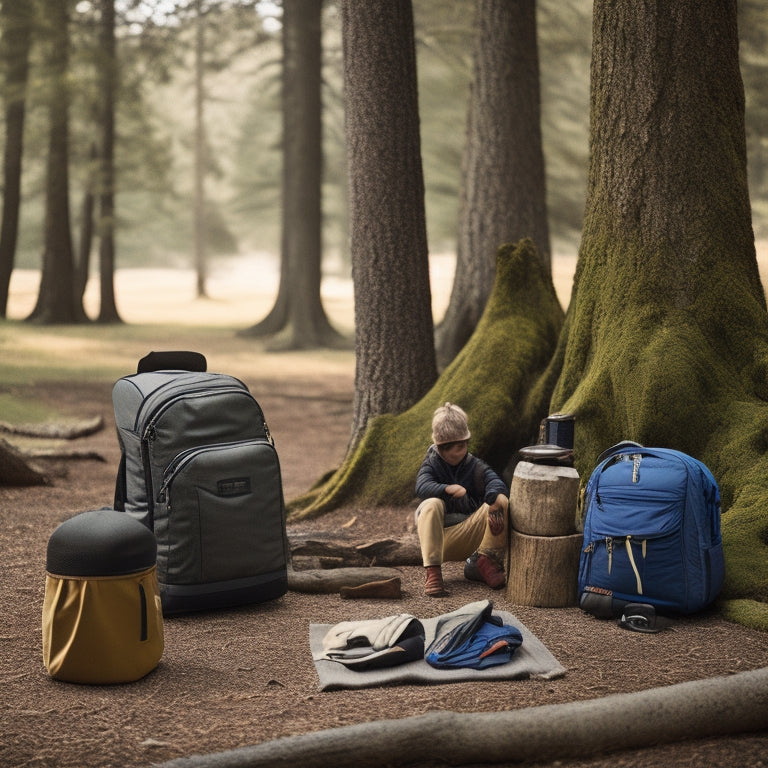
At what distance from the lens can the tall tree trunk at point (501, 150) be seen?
33.3 feet

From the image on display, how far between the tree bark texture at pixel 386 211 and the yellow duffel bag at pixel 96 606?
4037 mm

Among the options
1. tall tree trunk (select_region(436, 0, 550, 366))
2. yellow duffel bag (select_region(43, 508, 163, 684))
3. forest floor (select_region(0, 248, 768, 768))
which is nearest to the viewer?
forest floor (select_region(0, 248, 768, 768))

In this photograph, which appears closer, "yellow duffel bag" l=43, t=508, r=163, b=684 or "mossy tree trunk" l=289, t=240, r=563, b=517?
"yellow duffel bag" l=43, t=508, r=163, b=684

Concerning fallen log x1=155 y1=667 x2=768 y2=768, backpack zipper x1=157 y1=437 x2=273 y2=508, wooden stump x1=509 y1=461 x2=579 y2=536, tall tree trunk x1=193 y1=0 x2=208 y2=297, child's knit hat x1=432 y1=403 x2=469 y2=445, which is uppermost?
tall tree trunk x1=193 y1=0 x2=208 y2=297

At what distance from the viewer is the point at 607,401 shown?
19.7ft

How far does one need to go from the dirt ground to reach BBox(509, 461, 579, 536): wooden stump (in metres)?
0.43

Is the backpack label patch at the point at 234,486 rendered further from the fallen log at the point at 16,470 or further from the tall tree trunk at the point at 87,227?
the tall tree trunk at the point at 87,227

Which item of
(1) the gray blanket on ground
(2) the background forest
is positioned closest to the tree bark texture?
(1) the gray blanket on ground

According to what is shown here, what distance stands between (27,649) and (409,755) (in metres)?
2.09

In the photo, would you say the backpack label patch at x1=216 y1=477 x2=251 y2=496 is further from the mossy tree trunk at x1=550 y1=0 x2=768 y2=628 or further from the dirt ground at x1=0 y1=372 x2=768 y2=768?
the mossy tree trunk at x1=550 y1=0 x2=768 y2=628

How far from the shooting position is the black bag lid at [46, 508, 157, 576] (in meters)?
3.94

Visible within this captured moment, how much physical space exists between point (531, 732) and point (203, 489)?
88.0 inches

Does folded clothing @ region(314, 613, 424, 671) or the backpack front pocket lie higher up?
the backpack front pocket

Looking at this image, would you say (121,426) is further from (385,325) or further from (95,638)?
(385,325)
